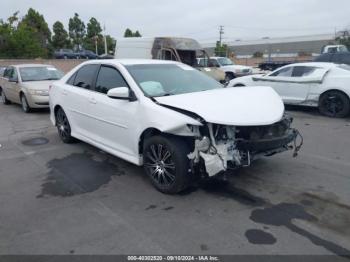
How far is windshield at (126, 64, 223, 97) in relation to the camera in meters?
4.74

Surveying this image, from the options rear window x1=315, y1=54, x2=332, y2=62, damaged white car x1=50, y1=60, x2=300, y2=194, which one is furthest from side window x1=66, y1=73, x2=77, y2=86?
rear window x1=315, y1=54, x2=332, y2=62

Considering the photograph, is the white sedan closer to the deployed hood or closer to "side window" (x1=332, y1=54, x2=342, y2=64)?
"side window" (x1=332, y1=54, x2=342, y2=64)

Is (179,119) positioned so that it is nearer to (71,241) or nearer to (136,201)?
(136,201)

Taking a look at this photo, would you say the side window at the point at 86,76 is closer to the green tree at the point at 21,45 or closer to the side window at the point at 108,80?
the side window at the point at 108,80

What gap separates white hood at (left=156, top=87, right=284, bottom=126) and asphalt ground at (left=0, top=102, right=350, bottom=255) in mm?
980

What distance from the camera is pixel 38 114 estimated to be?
34.6 ft

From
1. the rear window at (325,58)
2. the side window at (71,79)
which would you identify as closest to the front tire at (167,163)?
the side window at (71,79)

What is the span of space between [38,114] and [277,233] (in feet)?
29.8

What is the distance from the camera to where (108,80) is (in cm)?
527

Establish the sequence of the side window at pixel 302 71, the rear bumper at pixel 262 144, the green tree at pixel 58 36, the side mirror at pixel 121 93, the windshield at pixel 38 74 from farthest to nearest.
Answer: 1. the green tree at pixel 58 36
2. the windshield at pixel 38 74
3. the side window at pixel 302 71
4. the side mirror at pixel 121 93
5. the rear bumper at pixel 262 144

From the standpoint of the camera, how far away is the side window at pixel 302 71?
9.73 metres

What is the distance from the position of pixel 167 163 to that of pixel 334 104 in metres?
6.73

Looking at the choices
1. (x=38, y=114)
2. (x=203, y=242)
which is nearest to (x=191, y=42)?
(x=38, y=114)

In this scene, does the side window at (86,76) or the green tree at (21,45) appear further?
the green tree at (21,45)
